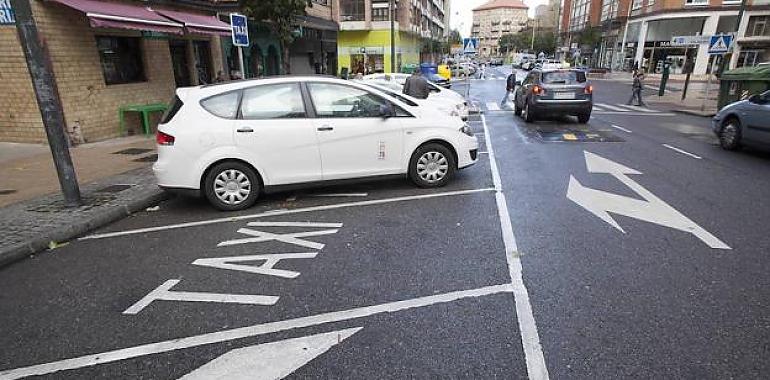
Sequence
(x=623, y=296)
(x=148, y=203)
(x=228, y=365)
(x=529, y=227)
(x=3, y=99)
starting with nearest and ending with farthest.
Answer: (x=228, y=365) < (x=623, y=296) < (x=529, y=227) < (x=148, y=203) < (x=3, y=99)

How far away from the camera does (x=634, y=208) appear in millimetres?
5609

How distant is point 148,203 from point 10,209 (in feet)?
5.24

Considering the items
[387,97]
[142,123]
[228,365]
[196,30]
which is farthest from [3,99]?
[228,365]

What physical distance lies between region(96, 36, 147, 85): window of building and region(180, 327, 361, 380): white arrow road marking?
10644mm

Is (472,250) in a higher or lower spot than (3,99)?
lower

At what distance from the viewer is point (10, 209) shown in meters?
5.78

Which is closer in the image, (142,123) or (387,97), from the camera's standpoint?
(387,97)

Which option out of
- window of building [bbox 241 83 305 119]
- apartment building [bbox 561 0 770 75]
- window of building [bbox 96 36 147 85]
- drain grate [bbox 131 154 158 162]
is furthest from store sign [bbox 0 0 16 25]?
apartment building [bbox 561 0 770 75]

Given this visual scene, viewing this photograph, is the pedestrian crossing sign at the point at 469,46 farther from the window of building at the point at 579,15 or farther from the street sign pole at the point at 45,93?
the window of building at the point at 579,15

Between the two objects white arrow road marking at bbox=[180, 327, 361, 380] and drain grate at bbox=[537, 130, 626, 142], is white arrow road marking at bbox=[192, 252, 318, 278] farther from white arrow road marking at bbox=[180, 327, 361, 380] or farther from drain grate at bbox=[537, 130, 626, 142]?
drain grate at bbox=[537, 130, 626, 142]

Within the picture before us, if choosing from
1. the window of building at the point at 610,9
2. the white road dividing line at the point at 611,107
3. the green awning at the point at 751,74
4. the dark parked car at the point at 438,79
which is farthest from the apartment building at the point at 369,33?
the green awning at the point at 751,74

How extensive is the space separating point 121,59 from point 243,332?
1106cm

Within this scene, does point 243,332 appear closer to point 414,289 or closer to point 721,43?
point 414,289

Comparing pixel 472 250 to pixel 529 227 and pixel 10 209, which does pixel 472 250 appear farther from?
pixel 10 209
